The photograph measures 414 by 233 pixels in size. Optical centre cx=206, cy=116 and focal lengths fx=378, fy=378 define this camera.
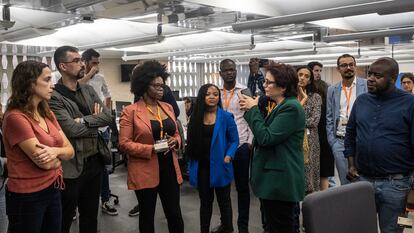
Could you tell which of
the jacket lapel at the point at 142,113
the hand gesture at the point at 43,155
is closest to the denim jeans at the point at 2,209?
the hand gesture at the point at 43,155

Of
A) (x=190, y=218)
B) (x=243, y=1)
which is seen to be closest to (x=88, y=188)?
(x=190, y=218)

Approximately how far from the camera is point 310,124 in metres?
3.16

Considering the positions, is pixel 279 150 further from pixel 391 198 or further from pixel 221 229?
pixel 221 229

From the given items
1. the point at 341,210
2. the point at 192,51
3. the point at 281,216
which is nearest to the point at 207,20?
the point at 281,216

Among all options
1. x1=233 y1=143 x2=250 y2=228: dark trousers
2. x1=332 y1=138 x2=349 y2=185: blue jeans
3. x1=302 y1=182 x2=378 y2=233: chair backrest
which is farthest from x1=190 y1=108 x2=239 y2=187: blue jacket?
x1=302 y1=182 x2=378 y2=233: chair backrest

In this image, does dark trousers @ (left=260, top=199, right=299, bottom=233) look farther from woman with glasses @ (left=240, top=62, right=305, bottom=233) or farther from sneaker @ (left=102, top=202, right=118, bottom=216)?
sneaker @ (left=102, top=202, right=118, bottom=216)

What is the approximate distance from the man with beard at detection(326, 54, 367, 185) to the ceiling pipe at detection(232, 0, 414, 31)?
1.20 ft

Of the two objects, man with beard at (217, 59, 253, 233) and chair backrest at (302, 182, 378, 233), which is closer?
chair backrest at (302, 182, 378, 233)

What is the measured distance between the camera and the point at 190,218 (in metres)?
3.78

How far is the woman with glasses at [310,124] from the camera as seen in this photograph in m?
3.14

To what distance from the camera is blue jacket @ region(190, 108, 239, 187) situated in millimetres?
2943

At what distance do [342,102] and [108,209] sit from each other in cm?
257

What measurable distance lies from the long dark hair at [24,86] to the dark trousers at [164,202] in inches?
32.9

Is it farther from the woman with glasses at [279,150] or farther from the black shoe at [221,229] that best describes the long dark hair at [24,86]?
the black shoe at [221,229]
